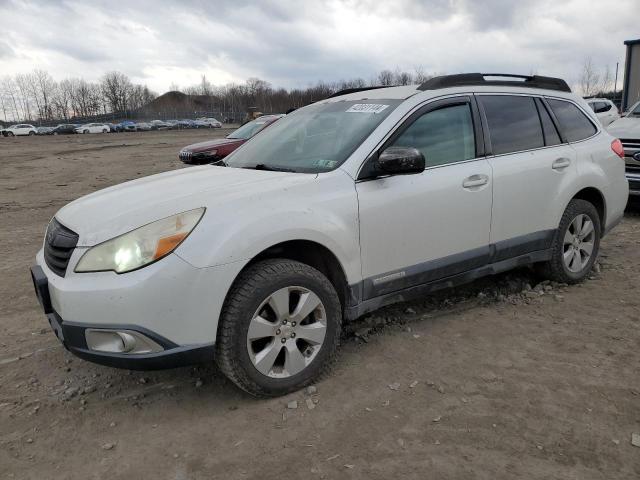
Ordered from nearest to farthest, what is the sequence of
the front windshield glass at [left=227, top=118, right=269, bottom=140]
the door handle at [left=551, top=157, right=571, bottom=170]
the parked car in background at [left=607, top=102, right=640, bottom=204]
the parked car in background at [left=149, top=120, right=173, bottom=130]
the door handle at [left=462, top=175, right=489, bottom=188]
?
the door handle at [left=462, top=175, right=489, bottom=188]
the door handle at [left=551, top=157, right=571, bottom=170]
the parked car in background at [left=607, top=102, right=640, bottom=204]
the front windshield glass at [left=227, top=118, right=269, bottom=140]
the parked car in background at [left=149, top=120, right=173, bottom=130]

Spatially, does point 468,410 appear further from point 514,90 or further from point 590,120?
point 590,120

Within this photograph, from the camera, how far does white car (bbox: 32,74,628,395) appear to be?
105 inches

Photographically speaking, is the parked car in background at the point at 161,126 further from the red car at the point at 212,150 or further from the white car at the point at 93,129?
the red car at the point at 212,150

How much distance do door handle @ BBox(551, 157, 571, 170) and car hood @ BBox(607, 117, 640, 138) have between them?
13.8 feet

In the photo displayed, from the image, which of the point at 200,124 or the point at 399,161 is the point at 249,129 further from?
the point at 200,124

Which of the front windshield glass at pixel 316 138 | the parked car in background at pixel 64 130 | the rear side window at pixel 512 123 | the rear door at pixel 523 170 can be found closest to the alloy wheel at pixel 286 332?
the front windshield glass at pixel 316 138

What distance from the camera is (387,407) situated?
2.92 m

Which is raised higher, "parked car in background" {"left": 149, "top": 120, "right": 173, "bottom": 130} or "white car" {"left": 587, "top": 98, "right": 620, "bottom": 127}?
"parked car in background" {"left": 149, "top": 120, "right": 173, "bottom": 130}

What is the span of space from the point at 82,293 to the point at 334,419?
1.45m

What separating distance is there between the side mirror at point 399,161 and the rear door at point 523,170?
3.04 ft

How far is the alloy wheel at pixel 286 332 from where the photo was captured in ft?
9.50

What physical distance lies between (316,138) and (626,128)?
6554mm

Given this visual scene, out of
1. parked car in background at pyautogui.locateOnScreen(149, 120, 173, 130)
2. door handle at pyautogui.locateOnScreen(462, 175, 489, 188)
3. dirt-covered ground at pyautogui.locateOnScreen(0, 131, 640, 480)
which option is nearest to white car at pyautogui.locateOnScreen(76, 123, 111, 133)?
parked car in background at pyautogui.locateOnScreen(149, 120, 173, 130)

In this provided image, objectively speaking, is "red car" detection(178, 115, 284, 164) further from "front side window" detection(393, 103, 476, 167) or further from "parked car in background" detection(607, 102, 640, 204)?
"front side window" detection(393, 103, 476, 167)
